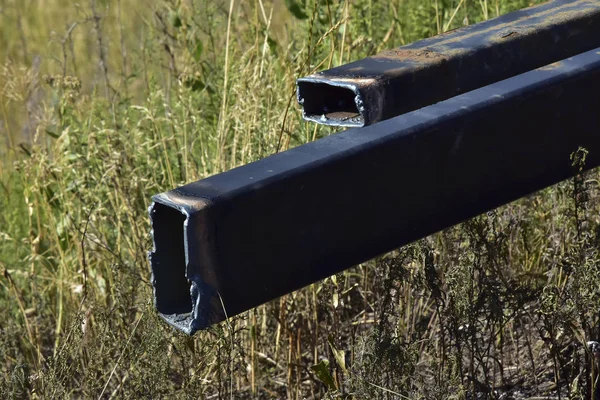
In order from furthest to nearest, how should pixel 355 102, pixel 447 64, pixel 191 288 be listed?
pixel 447 64 < pixel 355 102 < pixel 191 288

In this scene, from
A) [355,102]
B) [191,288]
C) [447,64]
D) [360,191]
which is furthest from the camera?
[447,64]

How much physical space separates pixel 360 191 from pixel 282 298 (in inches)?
51.8

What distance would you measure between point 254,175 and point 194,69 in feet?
10.3

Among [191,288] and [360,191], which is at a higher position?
[360,191]

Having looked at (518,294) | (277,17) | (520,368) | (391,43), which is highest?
(277,17)

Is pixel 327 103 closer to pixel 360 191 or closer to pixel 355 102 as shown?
pixel 355 102

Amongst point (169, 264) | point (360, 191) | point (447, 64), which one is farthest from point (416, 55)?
point (169, 264)

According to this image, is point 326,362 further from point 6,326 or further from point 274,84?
point 274,84

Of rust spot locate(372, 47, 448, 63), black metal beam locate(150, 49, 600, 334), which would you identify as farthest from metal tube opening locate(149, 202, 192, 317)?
rust spot locate(372, 47, 448, 63)

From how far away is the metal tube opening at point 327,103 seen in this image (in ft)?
6.24

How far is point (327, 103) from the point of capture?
1944 millimetres

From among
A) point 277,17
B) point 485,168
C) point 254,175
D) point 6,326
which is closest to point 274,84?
point 6,326

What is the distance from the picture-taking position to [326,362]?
2566 millimetres

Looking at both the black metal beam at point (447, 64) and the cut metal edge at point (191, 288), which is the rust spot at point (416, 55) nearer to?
the black metal beam at point (447, 64)
